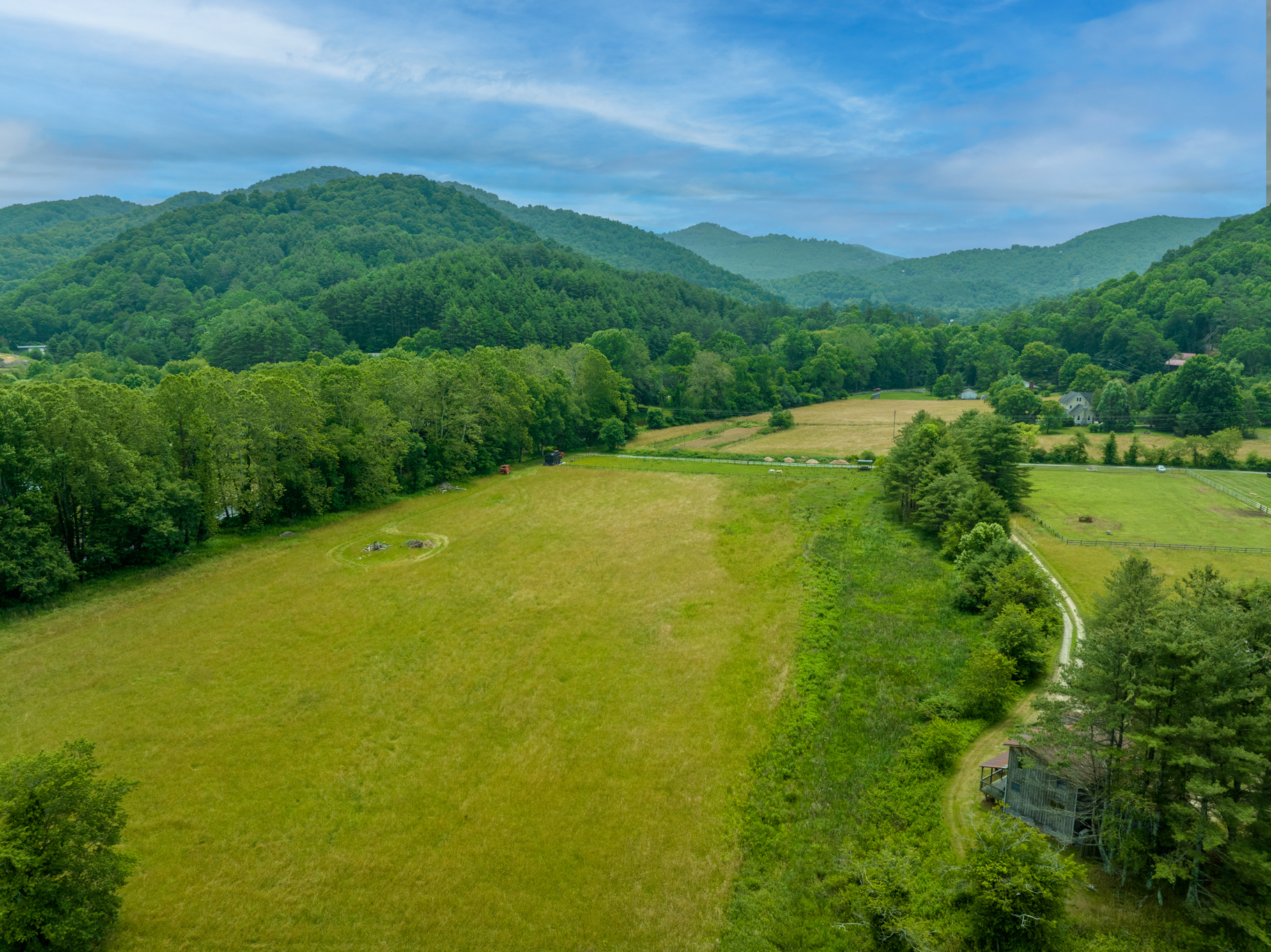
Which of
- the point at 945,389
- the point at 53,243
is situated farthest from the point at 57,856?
the point at 53,243

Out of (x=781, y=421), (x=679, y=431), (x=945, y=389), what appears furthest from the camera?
(x=945, y=389)

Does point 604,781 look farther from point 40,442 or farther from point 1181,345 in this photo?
point 1181,345

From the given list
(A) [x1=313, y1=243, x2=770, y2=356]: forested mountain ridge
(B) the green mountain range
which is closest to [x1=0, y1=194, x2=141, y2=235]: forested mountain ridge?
(B) the green mountain range

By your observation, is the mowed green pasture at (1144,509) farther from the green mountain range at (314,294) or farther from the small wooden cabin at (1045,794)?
the green mountain range at (314,294)

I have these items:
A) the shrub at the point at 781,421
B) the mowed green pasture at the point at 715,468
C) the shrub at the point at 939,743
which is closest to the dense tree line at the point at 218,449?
the mowed green pasture at the point at 715,468

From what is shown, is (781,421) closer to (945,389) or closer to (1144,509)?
(1144,509)

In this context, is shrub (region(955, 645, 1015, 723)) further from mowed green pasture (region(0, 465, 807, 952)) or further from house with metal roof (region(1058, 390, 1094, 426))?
house with metal roof (region(1058, 390, 1094, 426))

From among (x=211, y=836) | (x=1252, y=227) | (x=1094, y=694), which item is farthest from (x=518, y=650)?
(x=1252, y=227)
